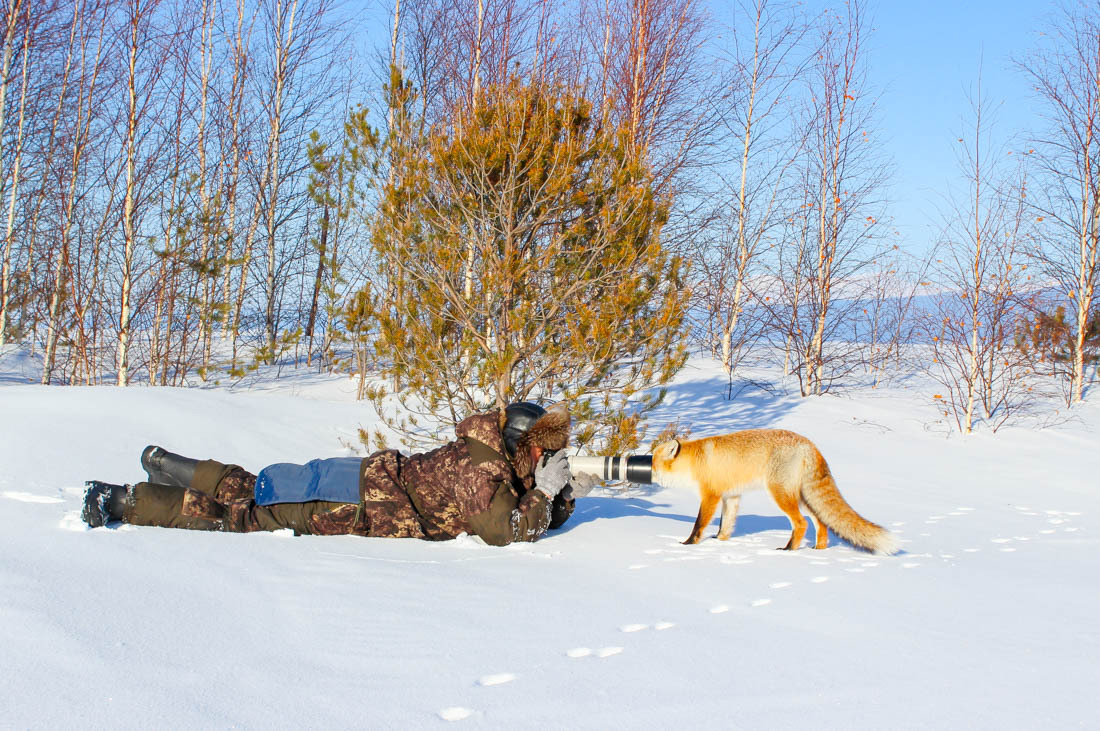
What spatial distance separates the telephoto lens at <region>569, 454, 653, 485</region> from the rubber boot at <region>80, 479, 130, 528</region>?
2.28 meters

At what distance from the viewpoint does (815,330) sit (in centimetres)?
1297

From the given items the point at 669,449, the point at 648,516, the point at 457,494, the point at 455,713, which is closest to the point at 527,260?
the point at 648,516

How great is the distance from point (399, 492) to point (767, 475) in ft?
6.71

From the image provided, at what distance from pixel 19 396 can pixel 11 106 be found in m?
10.7

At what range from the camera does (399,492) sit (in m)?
3.82

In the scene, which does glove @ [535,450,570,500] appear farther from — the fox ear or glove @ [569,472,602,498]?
the fox ear

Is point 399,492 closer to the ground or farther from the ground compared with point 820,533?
farther from the ground

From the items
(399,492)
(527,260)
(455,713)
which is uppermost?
(527,260)

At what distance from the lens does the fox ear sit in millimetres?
4172

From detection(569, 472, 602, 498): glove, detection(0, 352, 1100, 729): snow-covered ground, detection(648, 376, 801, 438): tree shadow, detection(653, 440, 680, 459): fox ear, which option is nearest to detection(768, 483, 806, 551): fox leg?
detection(0, 352, 1100, 729): snow-covered ground

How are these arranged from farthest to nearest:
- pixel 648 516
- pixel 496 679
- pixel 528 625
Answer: pixel 648 516
pixel 528 625
pixel 496 679

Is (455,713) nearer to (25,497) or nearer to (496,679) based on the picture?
(496,679)

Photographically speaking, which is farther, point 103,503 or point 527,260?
point 527,260

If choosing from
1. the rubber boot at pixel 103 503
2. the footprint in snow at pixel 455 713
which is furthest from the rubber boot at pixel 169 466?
the footprint in snow at pixel 455 713
